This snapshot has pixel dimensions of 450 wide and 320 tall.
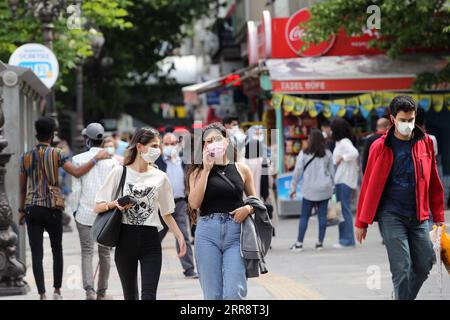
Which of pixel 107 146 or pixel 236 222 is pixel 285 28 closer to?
pixel 107 146

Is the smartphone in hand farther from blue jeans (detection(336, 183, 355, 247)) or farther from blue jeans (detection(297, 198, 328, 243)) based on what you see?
blue jeans (detection(336, 183, 355, 247))

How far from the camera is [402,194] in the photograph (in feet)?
26.3

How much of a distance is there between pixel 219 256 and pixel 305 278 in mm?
4546

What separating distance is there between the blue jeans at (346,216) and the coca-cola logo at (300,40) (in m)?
8.38

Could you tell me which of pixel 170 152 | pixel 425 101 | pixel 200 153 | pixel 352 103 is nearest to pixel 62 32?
pixel 352 103

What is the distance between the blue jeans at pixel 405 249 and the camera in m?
7.97

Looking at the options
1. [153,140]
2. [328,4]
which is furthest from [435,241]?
[328,4]

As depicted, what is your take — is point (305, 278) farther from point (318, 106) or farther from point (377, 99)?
point (377, 99)

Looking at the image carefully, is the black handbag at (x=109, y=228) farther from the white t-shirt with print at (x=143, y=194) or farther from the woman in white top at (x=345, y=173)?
the woman in white top at (x=345, y=173)

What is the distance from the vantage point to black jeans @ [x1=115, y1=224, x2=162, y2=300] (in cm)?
809

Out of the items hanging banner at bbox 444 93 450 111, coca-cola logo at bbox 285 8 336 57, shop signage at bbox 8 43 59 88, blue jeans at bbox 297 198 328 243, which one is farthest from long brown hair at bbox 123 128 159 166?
coca-cola logo at bbox 285 8 336 57

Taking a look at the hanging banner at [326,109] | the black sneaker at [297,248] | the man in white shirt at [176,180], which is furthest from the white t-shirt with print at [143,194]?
the hanging banner at [326,109]

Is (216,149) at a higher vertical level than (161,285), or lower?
higher
